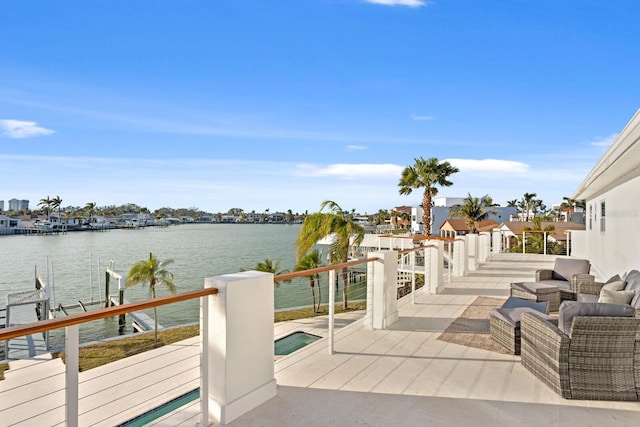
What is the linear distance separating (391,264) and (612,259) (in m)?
6.70

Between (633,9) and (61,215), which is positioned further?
(61,215)

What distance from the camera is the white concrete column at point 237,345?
2.54m

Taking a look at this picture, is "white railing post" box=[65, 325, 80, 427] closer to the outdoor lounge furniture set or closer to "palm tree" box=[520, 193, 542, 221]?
the outdoor lounge furniture set

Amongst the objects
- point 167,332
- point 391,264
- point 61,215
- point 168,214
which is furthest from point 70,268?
point 168,214

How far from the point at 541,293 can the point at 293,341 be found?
487 centimetres

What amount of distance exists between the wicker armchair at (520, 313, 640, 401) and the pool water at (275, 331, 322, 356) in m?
5.01

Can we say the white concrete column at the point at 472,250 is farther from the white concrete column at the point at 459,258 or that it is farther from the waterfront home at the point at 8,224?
the waterfront home at the point at 8,224

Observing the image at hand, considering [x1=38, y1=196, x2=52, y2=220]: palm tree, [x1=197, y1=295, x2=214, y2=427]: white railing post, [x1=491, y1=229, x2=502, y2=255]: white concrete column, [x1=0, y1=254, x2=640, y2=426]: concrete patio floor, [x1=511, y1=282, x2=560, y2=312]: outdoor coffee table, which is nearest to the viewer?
[x1=197, y1=295, x2=214, y2=427]: white railing post

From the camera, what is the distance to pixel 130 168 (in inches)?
1793

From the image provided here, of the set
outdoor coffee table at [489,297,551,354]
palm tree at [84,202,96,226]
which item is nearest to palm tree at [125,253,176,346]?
outdoor coffee table at [489,297,551,354]

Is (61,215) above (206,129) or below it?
below

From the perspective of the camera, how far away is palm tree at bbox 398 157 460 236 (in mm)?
24989

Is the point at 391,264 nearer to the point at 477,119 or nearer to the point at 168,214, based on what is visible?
the point at 477,119

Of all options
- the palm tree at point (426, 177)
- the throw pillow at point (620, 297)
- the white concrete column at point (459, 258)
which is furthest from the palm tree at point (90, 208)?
the throw pillow at point (620, 297)
